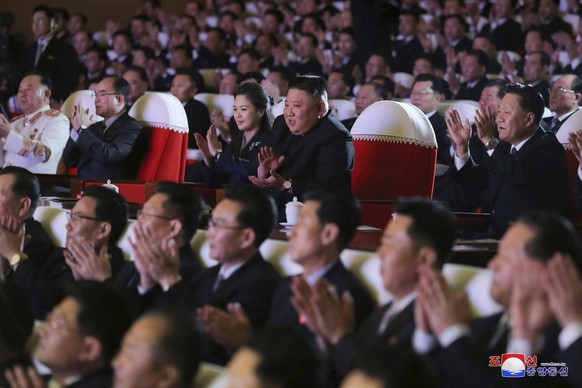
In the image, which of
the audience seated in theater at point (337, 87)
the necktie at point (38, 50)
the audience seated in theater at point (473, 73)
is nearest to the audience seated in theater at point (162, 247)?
the audience seated in theater at point (337, 87)

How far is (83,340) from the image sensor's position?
2.09 m

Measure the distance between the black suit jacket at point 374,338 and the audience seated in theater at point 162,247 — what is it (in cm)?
61

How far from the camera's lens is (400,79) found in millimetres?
6641

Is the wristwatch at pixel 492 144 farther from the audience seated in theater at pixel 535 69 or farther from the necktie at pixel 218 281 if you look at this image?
the audience seated in theater at pixel 535 69

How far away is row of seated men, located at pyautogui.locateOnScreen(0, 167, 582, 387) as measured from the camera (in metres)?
1.79

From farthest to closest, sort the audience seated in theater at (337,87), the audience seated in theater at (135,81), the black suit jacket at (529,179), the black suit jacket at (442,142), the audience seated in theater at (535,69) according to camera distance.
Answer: the audience seated in theater at (337,87) → the audience seated in theater at (535,69) → the audience seated in theater at (135,81) → the black suit jacket at (442,142) → the black suit jacket at (529,179)

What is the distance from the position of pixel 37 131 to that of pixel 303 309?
3.10 m

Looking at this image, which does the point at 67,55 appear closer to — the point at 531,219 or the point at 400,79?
the point at 400,79

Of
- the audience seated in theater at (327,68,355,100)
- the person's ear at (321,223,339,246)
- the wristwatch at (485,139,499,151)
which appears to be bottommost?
the audience seated in theater at (327,68,355,100)

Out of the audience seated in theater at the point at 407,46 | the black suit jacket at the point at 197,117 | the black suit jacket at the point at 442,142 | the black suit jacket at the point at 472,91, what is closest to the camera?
the black suit jacket at the point at 442,142

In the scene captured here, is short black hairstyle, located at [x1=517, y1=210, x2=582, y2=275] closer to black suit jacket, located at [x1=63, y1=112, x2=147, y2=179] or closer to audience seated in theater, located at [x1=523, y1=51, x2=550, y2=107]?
black suit jacket, located at [x1=63, y1=112, x2=147, y2=179]

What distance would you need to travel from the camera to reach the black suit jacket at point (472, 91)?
20.2 ft

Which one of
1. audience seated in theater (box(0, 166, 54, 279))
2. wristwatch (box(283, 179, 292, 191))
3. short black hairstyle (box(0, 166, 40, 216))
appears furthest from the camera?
wristwatch (box(283, 179, 292, 191))

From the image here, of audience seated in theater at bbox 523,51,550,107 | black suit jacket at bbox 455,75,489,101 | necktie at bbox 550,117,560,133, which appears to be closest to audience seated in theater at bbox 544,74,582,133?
necktie at bbox 550,117,560,133
